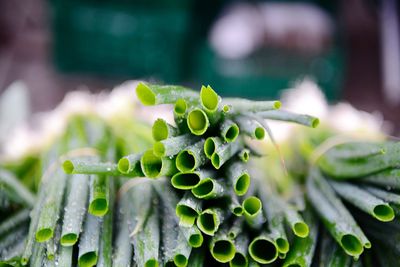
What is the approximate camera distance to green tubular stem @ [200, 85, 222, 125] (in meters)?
0.88

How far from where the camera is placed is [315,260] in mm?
980

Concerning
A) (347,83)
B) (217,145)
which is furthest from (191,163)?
(347,83)

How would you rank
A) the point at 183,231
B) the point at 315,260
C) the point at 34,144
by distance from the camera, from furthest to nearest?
the point at 34,144, the point at 315,260, the point at 183,231

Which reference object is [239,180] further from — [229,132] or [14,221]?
[14,221]

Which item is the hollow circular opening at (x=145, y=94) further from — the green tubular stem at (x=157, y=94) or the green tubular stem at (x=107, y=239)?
the green tubular stem at (x=107, y=239)

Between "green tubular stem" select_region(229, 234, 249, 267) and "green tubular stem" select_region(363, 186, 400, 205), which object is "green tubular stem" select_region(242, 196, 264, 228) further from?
"green tubular stem" select_region(363, 186, 400, 205)

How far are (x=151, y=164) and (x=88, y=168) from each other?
0.11 meters

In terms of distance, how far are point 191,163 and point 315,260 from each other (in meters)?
0.31

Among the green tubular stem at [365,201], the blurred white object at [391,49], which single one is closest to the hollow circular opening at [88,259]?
the green tubular stem at [365,201]

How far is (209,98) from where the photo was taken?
2.90ft

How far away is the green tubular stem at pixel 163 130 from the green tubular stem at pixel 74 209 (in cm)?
18

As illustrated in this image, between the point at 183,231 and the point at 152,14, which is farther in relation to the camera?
the point at 152,14

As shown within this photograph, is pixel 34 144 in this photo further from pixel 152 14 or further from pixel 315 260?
pixel 152 14

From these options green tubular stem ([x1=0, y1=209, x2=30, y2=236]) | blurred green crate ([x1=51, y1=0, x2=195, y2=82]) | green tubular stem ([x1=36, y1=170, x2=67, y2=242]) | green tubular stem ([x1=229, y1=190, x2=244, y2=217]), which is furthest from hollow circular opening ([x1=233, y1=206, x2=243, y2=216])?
blurred green crate ([x1=51, y1=0, x2=195, y2=82])
